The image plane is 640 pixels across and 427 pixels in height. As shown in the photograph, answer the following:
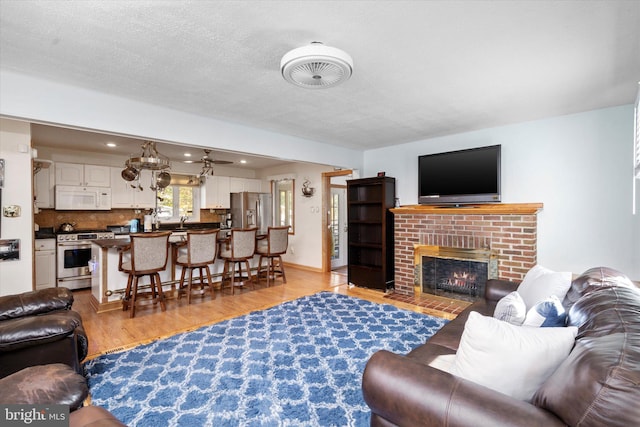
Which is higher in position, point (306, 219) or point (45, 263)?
point (306, 219)

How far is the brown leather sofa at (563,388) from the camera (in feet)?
2.69

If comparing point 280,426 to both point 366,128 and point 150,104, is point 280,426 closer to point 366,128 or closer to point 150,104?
point 150,104

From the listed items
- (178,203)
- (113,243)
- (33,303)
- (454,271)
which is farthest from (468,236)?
(178,203)

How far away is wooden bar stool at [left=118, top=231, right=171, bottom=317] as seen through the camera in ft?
11.8

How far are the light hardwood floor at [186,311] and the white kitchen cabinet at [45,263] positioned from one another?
405 millimetres

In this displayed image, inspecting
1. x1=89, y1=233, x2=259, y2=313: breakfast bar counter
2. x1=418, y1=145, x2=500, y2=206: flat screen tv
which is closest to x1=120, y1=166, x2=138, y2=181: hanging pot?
x1=89, y1=233, x2=259, y2=313: breakfast bar counter

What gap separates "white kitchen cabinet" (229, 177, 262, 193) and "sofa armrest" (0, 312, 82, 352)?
533 cm

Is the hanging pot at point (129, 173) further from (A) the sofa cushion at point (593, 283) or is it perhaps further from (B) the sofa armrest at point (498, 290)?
(A) the sofa cushion at point (593, 283)

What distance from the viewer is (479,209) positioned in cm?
388

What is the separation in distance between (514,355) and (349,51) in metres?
1.90

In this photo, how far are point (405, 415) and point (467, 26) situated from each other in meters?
1.99

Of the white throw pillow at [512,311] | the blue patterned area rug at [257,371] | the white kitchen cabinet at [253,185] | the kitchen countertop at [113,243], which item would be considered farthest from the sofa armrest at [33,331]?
the white kitchen cabinet at [253,185]

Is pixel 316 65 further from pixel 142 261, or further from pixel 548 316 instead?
pixel 142 261

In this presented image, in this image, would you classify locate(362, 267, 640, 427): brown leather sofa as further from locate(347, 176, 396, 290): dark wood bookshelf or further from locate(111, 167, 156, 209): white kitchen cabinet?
locate(111, 167, 156, 209): white kitchen cabinet
